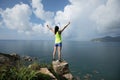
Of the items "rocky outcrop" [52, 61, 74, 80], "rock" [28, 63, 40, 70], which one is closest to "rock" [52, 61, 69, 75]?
"rocky outcrop" [52, 61, 74, 80]

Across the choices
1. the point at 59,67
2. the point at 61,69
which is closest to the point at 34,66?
the point at 59,67

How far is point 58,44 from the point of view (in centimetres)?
1295

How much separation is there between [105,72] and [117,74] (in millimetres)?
4872

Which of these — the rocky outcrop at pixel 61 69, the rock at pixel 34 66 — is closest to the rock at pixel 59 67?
the rocky outcrop at pixel 61 69

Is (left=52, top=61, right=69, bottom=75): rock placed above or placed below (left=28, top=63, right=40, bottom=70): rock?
below

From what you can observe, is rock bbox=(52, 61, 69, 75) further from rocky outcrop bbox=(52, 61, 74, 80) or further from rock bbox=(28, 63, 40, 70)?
rock bbox=(28, 63, 40, 70)

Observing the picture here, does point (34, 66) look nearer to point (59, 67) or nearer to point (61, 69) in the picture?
point (59, 67)

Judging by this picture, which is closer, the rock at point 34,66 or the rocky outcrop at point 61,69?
the rock at point 34,66

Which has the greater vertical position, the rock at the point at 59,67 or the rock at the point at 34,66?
the rock at the point at 34,66

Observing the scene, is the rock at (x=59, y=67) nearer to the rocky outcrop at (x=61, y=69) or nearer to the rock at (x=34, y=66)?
the rocky outcrop at (x=61, y=69)

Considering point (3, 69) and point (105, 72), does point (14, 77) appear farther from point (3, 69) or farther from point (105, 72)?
point (105, 72)

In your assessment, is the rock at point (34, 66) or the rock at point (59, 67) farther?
the rock at point (59, 67)

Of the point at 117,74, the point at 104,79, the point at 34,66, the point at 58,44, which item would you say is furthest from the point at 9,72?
the point at 117,74

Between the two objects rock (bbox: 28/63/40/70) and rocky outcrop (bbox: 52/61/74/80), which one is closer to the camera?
rock (bbox: 28/63/40/70)
